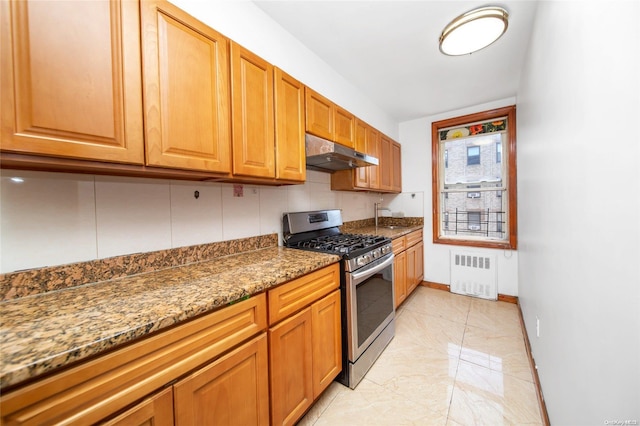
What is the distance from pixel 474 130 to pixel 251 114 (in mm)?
3208

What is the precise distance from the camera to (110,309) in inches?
30.0

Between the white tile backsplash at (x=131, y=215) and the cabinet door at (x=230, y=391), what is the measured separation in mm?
706

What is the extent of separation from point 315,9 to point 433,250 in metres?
3.19

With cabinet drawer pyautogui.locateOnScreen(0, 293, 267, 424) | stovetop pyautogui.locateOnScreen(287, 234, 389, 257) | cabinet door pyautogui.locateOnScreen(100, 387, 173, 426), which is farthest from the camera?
stovetop pyautogui.locateOnScreen(287, 234, 389, 257)

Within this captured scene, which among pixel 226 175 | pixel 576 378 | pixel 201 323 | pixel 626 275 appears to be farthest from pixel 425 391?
pixel 226 175

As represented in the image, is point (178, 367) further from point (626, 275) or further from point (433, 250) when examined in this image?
point (433, 250)

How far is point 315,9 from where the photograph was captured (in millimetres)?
1580

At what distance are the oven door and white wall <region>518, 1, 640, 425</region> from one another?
1.00 m

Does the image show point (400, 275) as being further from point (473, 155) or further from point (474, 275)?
point (473, 155)

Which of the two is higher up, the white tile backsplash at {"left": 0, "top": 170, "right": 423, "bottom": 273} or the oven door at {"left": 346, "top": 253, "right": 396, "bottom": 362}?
the white tile backsplash at {"left": 0, "top": 170, "right": 423, "bottom": 273}

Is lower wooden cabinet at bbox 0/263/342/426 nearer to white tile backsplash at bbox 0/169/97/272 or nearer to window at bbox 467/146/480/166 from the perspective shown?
white tile backsplash at bbox 0/169/97/272

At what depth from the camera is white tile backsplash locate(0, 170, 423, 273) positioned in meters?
0.86

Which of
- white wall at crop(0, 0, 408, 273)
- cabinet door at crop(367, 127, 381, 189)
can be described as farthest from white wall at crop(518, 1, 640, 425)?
white wall at crop(0, 0, 408, 273)

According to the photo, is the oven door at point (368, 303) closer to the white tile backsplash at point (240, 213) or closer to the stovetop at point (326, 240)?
the stovetop at point (326, 240)
